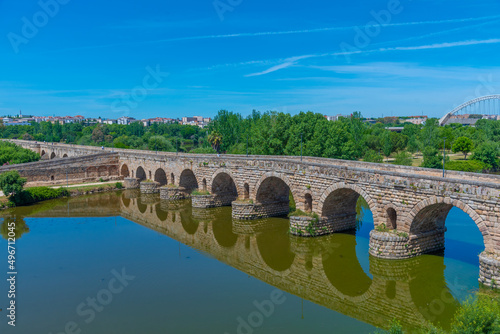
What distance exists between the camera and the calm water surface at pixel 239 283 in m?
13.4

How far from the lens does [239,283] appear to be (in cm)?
1662

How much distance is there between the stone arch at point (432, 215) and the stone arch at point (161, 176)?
2492cm

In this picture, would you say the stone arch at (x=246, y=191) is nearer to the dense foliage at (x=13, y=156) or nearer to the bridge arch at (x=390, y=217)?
the bridge arch at (x=390, y=217)

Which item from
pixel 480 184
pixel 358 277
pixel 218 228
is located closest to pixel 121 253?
pixel 218 228

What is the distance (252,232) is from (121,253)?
25.0ft

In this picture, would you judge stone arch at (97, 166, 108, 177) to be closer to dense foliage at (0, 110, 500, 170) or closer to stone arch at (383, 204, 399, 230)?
dense foliage at (0, 110, 500, 170)

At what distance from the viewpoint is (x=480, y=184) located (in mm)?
14492

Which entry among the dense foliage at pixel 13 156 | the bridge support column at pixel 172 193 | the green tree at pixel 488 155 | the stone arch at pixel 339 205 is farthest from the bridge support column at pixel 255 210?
the dense foliage at pixel 13 156

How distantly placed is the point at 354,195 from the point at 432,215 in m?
4.99

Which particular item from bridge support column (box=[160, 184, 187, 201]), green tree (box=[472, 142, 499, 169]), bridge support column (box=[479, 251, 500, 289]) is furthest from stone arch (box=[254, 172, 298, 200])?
green tree (box=[472, 142, 499, 169])

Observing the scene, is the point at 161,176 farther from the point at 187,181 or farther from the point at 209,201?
the point at 209,201

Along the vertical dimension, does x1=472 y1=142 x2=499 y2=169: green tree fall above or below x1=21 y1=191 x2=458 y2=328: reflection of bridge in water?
above

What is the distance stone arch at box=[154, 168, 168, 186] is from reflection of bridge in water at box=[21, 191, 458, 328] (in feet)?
27.1

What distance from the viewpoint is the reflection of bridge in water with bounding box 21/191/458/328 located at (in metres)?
14.2
